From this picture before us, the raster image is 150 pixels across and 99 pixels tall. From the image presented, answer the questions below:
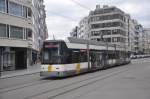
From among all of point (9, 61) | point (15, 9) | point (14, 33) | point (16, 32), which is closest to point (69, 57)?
point (14, 33)

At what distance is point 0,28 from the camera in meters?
41.3

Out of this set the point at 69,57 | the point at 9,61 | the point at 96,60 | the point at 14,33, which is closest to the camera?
the point at 69,57

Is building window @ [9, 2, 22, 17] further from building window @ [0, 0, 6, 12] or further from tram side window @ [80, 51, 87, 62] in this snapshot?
tram side window @ [80, 51, 87, 62]

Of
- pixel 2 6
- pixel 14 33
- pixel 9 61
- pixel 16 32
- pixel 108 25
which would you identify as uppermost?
pixel 108 25

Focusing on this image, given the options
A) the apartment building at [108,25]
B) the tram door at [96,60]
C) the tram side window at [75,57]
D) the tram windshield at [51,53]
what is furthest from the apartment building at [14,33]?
the apartment building at [108,25]

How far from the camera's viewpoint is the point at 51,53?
82.1ft

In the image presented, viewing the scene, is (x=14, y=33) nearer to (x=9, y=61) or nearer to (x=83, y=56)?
(x=9, y=61)

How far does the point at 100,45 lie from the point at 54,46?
1268cm

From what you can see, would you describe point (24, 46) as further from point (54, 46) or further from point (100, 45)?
point (54, 46)

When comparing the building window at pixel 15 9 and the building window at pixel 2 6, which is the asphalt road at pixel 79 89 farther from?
the building window at pixel 15 9

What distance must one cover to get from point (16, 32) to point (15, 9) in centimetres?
329

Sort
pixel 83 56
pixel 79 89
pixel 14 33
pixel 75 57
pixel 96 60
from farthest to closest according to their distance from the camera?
pixel 14 33, pixel 96 60, pixel 83 56, pixel 75 57, pixel 79 89

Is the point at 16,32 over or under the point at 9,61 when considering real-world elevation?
over

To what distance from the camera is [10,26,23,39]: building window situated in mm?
43744
